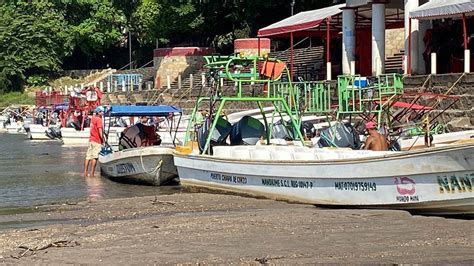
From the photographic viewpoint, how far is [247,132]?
19.7 metres

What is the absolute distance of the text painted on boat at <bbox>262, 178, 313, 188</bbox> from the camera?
1531cm

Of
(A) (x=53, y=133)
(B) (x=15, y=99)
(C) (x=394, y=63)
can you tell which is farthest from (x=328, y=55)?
(B) (x=15, y=99)

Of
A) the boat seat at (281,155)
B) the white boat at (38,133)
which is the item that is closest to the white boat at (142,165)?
the boat seat at (281,155)

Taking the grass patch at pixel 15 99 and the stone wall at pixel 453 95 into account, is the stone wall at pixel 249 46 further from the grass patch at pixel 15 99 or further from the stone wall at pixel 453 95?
the grass patch at pixel 15 99

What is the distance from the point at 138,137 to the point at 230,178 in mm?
6095

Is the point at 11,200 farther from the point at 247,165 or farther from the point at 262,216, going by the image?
the point at 262,216

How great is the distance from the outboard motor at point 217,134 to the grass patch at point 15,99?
59.3 metres

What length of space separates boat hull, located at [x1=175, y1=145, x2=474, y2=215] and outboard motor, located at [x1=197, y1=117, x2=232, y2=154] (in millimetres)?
1521

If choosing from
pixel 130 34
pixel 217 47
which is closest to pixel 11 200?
pixel 217 47

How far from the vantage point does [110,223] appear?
547 inches

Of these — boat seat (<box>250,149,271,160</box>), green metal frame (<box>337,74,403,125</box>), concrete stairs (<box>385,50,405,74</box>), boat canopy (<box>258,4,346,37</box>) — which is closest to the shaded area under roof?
boat canopy (<box>258,4,346,37</box>)

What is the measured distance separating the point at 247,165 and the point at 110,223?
354 cm

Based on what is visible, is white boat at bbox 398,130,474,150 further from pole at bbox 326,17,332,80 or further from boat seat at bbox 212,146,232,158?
pole at bbox 326,17,332,80

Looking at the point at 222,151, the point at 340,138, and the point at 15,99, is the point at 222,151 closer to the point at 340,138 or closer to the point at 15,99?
the point at 340,138
